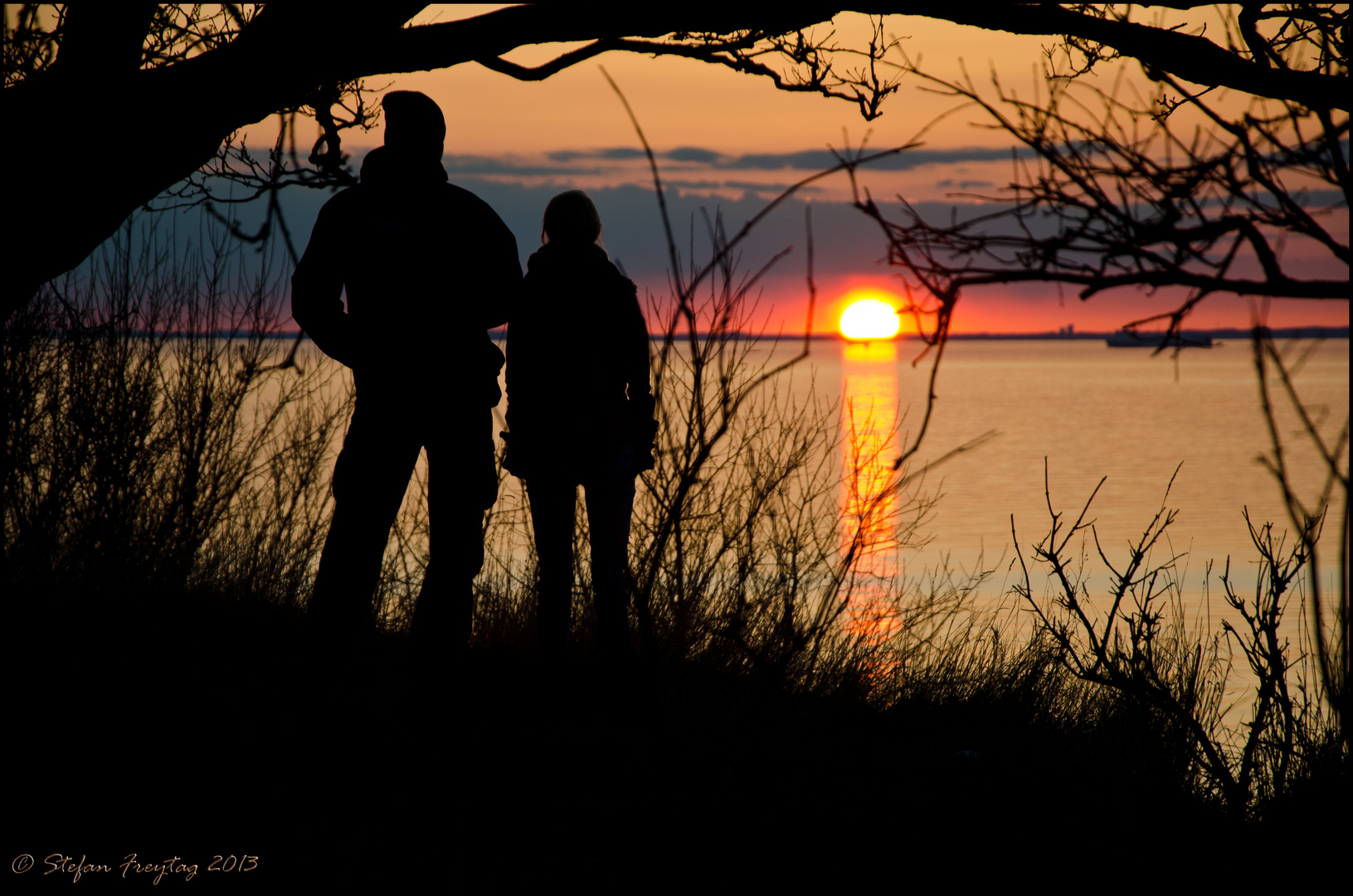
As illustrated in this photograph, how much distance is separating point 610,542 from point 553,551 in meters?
0.23

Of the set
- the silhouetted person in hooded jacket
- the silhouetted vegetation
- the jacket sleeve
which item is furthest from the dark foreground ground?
the jacket sleeve

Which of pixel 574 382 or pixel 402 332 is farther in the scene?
pixel 574 382

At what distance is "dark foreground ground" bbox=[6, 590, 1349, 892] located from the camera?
2.57m

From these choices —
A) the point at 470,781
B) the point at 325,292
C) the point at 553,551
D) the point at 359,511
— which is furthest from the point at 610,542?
the point at 325,292

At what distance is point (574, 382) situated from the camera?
3734 millimetres

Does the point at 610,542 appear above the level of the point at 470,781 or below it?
above

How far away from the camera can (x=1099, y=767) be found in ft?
13.0

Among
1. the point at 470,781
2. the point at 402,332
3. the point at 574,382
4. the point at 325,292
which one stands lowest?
the point at 470,781

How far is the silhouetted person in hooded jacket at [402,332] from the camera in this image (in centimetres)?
326

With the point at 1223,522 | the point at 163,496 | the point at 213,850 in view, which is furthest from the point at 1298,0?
the point at 1223,522

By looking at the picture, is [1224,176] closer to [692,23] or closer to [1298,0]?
[692,23]

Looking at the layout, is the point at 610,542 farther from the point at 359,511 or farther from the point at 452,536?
the point at 359,511

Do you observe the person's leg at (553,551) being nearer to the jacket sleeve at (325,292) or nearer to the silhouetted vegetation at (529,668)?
the silhouetted vegetation at (529,668)

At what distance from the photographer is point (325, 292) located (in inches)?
128
